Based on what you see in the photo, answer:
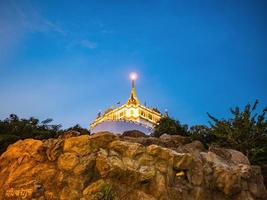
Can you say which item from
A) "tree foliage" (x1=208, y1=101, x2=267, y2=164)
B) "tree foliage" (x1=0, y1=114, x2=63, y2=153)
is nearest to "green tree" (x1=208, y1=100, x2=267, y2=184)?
"tree foliage" (x1=208, y1=101, x2=267, y2=164)

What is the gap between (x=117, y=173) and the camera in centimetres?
1388

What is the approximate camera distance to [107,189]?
504 inches

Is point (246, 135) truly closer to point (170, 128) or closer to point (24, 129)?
point (170, 128)

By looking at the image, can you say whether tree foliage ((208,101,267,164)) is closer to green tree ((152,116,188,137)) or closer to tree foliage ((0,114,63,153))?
green tree ((152,116,188,137))

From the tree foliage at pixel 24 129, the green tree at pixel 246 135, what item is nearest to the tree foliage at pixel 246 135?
the green tree at pixel 246 135

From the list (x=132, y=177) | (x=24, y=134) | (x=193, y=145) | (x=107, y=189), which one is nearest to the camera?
(x=107, y=189)

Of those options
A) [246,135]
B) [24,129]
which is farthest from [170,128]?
[24,129]

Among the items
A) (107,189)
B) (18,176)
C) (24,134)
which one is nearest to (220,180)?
(107,189)

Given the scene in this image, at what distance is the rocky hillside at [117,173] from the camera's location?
13586mm

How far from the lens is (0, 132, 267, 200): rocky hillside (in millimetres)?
13586

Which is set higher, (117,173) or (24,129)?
(24,129)

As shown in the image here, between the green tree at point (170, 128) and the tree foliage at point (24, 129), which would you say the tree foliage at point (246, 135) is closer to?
the green tree at point (170, 128)

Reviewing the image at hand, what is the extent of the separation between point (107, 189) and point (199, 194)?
487 cm

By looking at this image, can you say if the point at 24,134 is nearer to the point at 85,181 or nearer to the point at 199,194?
the point at 85,181
